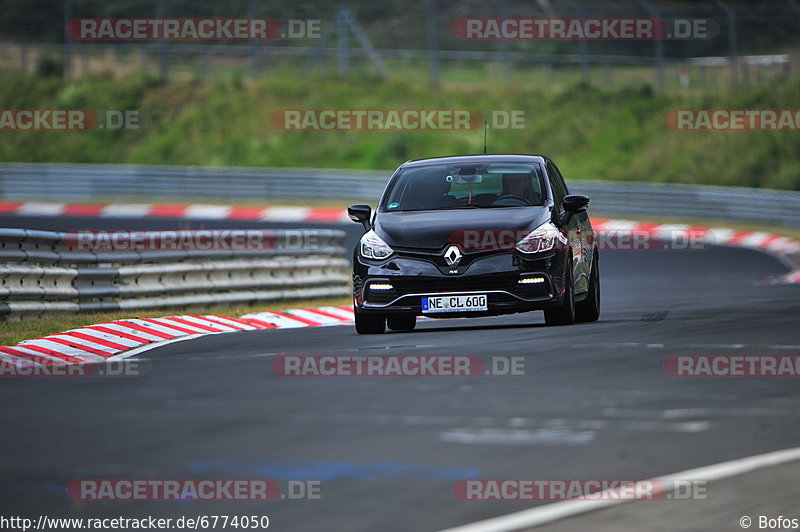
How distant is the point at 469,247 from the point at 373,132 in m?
35.7

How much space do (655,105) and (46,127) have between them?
19.9 m

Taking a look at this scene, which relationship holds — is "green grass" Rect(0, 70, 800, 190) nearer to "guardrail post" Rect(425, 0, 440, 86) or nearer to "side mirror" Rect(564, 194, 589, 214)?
"guardrail post" Rect(425, 0, 440, 86)

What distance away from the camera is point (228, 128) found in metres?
49.4

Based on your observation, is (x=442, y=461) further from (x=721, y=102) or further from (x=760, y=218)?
(x=721, y=102)

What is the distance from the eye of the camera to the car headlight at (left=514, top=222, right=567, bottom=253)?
13227 mm

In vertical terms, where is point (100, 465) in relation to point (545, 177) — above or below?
below

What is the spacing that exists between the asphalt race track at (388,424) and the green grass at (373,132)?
98.0 ft

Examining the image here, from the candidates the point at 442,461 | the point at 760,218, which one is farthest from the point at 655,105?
the point at 442,461

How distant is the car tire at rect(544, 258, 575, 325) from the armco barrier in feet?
15.9

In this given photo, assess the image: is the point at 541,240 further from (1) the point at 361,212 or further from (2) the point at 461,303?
(1) the point at 361,212

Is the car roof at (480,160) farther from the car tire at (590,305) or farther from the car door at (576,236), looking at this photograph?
the car tire at (590,305)

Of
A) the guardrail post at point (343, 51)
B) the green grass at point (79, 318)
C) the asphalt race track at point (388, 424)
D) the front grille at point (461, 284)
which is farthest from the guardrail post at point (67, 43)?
the asphalt race track at point (388, 424)

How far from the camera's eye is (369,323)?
543 inches

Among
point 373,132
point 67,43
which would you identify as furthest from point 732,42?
point 67,43
